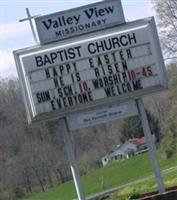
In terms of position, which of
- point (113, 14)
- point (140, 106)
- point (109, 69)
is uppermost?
point (113, 14)

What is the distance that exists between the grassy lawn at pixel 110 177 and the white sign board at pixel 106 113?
48.9 m

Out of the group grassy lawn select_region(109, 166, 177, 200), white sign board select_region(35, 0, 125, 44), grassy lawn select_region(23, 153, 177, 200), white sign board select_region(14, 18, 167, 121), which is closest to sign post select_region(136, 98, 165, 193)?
white sign board select_region(14, 18, 167, 121)

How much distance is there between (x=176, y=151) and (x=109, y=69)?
55.9 meters

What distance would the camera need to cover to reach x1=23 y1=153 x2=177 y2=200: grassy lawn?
68.2m

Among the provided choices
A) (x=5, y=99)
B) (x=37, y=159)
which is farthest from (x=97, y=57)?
(x=5, y=99)

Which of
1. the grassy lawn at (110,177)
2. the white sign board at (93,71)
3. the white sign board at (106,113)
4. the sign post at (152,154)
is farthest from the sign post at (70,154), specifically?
the grassy lawn at (110,177)

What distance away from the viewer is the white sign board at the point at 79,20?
48.6 ft

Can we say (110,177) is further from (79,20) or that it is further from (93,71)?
(93,71)

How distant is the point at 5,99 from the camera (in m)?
102

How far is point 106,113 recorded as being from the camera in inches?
581

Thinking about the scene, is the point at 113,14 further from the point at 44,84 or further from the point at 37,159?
the point at 37,159

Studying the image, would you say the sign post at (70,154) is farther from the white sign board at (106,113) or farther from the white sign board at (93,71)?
the white sign board at (93,71)

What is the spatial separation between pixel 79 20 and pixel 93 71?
121 centimetres

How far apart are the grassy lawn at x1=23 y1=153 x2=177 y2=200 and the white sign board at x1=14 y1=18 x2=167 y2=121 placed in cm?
4915
